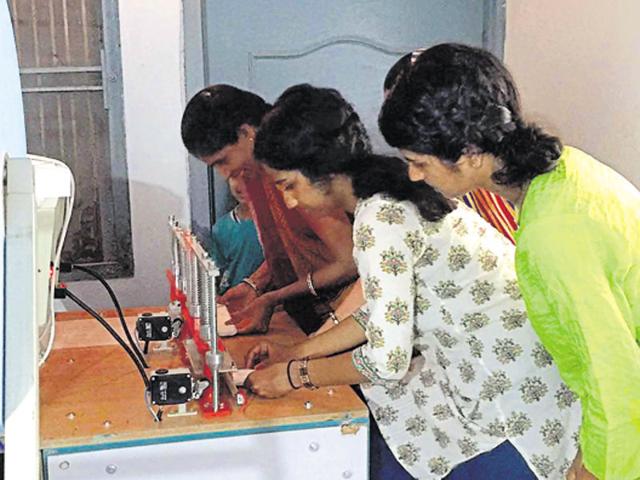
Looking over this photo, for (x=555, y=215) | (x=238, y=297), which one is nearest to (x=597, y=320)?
(x=555, y=215)

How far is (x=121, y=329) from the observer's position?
1.86 meters

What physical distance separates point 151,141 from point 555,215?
1.55 m

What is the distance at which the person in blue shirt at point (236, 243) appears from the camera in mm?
2191

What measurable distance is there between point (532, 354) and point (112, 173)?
4.74 ft

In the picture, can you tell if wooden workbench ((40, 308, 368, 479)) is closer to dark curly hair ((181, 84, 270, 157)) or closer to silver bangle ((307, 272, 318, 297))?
silver bangle ((307, 272, 318, 297))

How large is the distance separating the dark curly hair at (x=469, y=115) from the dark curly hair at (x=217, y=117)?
0.86 meters

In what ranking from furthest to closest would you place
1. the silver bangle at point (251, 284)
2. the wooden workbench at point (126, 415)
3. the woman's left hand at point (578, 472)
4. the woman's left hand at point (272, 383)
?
the silver bangle at point (251, 284)
the woman's left hand at point (272, 383)
the wooden workbench at point (126, 415)
the woman's left hand at point (578, 472)

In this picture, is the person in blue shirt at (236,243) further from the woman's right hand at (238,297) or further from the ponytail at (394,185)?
the ponytail at (394,185)

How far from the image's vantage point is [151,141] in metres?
2.41

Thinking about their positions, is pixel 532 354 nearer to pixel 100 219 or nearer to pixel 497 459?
pixel 497 459

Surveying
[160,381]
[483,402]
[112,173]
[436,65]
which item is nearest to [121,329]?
[160,381]

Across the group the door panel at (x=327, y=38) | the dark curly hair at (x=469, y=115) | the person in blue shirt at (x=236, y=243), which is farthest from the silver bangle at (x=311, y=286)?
the dark curly hair at (x=469, y=115)

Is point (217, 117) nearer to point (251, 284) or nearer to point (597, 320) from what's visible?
point (251, 284)

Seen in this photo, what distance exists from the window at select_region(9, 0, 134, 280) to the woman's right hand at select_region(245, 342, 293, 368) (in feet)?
3.05
